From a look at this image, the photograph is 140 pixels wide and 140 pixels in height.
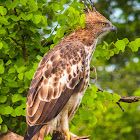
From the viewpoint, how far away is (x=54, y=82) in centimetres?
402

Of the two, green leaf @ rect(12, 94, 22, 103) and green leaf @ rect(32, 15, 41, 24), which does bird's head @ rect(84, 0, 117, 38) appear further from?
green leaf @ rect(12, 94, 22, 103)

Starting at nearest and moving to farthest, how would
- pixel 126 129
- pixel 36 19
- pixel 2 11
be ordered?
pixel 2 11
pixel 36 19
pixel 126 129

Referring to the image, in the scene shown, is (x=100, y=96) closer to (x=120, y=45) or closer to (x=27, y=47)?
(x=120, y=45)

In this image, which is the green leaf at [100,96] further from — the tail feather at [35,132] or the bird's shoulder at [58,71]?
the tail feather at [35,132]

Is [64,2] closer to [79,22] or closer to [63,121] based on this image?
[79,22]

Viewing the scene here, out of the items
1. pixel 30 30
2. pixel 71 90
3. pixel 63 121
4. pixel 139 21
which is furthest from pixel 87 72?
pixel 139 21

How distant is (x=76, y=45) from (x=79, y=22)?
274 mm

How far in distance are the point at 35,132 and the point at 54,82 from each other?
57 centimetres

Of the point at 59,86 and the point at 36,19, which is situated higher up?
the point at 36,19

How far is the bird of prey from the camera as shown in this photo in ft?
12.7

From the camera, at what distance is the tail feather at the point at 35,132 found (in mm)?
3801

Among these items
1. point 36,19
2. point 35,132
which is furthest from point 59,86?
point 36,19

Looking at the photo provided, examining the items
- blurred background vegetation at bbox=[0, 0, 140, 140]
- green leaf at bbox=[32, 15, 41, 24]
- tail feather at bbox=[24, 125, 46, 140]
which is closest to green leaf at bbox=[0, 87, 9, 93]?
blurred background vegetation at bbox=[0, 0, 140, 140]

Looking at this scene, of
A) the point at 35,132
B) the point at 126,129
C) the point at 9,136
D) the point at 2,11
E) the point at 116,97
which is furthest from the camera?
the point at 126,129
